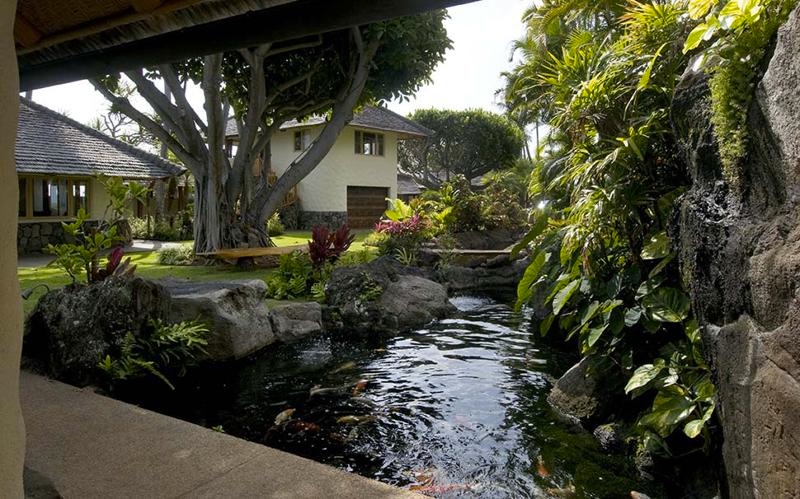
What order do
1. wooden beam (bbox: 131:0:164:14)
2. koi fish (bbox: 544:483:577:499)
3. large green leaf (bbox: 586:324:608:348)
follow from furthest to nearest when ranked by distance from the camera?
large green leaf (bbox: 586:324:608:348) < koi fish (bbox: 544:483:577:499) < wooden beam (bbox: 131:0:164:14)

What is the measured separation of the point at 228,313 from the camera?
23.9 ft

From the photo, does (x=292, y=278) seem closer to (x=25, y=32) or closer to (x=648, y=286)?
(x=25, y=32)

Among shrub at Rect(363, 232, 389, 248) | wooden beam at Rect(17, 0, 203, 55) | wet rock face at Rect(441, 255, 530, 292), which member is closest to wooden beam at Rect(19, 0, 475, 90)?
wooden beam at Rect(17, 0, 203, 55)

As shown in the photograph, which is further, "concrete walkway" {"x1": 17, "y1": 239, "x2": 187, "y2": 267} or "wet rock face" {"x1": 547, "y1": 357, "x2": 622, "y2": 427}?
"concrete walkway" {"x1": 17, "y1": 239, "x2": 187, "y2": 267}

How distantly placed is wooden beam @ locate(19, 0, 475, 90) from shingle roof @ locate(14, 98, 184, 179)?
14453 mm

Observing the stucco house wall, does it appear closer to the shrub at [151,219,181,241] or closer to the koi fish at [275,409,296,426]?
the shrub at [151,219,181,241]

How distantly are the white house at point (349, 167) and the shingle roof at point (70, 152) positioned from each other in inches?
317

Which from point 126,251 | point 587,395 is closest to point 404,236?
point 126,251

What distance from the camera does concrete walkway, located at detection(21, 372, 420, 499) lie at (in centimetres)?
301

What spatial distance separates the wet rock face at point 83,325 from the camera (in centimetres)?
546

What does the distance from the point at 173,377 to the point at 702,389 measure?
5.22 meters

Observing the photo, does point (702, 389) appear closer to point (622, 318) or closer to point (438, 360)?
point (622, 318)

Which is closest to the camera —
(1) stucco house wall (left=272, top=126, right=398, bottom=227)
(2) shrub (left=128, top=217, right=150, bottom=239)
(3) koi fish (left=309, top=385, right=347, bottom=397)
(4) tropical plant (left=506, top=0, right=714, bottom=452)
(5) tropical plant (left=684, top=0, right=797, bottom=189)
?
(5) tropical plant (left=684, top=0, right=797, bottom=189)

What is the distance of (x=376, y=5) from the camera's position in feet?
10.4
